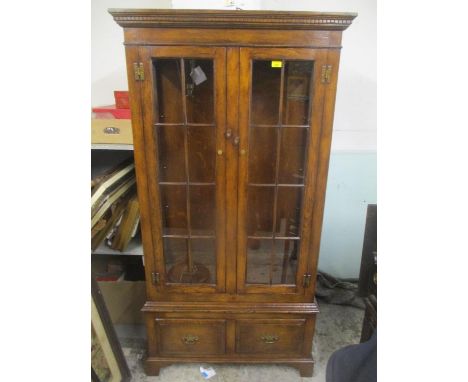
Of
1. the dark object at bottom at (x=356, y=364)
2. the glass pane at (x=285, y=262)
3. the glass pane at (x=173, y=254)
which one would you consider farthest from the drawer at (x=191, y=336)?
the dark object at bottom at (x=356, y=364)

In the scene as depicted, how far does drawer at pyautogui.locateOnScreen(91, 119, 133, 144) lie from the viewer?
1.37 m

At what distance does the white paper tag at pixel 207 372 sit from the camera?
1473mm

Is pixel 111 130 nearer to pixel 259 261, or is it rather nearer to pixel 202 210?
pixel 202 210

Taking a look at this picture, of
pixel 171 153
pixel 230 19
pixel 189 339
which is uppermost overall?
pixel 230 19

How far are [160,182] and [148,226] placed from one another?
8.0 inches

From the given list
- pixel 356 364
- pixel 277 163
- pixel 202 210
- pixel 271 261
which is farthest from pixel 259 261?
pixel 356 364

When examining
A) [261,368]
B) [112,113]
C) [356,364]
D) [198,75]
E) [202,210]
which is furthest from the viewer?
[261,368]

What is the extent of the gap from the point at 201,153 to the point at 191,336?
0.88 metres

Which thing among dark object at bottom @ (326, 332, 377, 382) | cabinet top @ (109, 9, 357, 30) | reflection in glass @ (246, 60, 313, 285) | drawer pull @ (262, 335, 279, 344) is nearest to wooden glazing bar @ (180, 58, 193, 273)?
cabinet top @ (109, 9, 357, 30)

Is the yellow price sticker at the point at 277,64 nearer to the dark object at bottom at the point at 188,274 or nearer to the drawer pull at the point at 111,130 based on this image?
the drawer pull at the point at 111,130

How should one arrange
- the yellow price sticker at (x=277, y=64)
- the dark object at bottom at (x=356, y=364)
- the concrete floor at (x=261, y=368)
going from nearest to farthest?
1. the dark object at bottom at (x=356, y=364)
2. the yellow price sticker at (x=277, y=64)
3. the concrete floor at (x=261, y=368)

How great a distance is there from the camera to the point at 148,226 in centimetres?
129

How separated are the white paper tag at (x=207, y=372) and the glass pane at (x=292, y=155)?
1.01 meters

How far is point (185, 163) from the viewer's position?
124 centimetres
